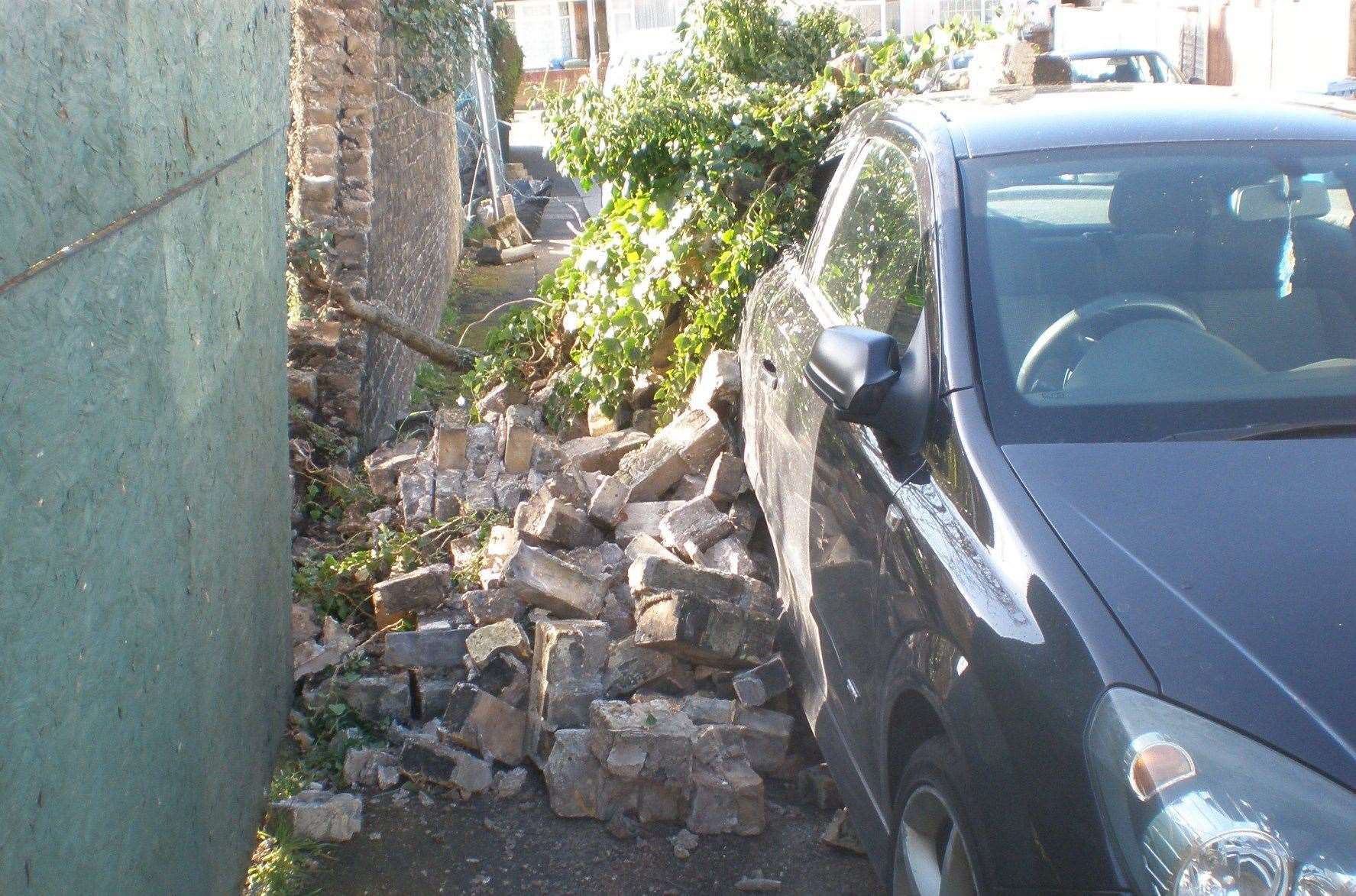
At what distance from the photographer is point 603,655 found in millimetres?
3994

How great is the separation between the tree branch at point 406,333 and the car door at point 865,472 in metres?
3.25

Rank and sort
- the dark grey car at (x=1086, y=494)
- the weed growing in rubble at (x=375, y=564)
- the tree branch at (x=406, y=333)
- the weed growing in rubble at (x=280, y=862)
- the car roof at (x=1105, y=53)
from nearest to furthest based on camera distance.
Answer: the dark grey car at (x=1086, y=494)
the weed growing in rubble at (x=280, y=862)
the weed growing in rubble at (x=375, y=564)
the tree branch at (x=406, y=333)
the car roof at (x=1105, y=53)

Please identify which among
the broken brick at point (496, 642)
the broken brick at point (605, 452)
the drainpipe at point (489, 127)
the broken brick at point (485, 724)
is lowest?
the broken brick at point (485, 724)

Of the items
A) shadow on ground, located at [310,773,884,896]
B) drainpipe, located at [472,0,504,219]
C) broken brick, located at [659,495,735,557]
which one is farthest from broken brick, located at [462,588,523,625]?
drainpipe, located at [472,0,504,219]

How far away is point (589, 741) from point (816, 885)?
0.77 meters

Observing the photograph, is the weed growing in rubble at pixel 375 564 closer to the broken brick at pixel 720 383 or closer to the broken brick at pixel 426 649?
the broken brick at pixel 426 649

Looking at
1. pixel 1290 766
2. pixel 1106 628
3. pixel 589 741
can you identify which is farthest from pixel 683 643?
pixel 1290 766

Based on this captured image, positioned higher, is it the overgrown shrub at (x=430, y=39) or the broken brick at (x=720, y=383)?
the overgrown shrub at (x=430, y=39)

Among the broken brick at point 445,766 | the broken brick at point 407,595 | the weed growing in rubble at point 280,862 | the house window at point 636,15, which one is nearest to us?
the weed growing in rubble at point 280,862

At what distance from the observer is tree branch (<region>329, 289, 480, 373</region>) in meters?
6.49

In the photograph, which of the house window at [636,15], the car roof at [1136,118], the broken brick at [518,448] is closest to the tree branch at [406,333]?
the broken brick at [518,448]

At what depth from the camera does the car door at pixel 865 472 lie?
2.78 meters

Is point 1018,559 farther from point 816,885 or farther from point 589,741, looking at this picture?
point 589,741

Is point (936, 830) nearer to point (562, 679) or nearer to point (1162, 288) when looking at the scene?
point (1162, 288)
